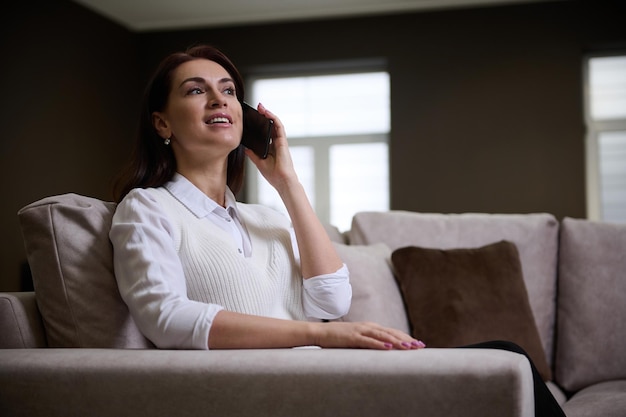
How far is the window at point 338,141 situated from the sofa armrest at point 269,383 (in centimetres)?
524

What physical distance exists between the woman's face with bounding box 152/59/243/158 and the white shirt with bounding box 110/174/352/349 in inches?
4.7

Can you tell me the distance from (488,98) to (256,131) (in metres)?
4.65

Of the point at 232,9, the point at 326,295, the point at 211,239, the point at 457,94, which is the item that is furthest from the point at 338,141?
the point at 211,239

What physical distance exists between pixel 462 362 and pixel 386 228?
157 cm

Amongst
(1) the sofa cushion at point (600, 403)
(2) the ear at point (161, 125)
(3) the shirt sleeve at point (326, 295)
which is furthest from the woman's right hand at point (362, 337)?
(1) the sofa cushion at point (600, 403)

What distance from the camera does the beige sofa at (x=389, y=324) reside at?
109 centimetres

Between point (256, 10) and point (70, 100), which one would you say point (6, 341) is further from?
point (256, 10)

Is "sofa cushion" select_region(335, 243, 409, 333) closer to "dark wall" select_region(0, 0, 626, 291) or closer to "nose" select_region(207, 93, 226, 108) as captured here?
"nose" select_region(207, 93, 226, 108)

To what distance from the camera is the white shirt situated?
1324mm

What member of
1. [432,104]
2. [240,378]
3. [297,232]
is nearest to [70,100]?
[432,104]

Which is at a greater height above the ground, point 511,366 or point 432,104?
point 432,104

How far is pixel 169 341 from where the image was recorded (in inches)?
52.5

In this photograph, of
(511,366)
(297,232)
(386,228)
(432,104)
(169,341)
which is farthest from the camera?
(432,104)

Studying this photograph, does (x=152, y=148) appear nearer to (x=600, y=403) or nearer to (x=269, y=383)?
(x=269, y=383)
